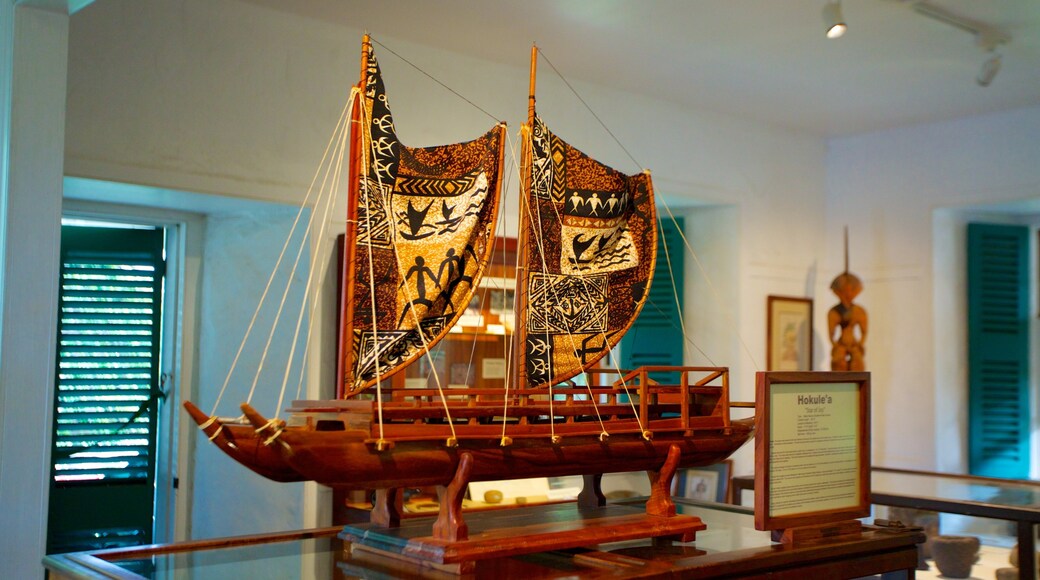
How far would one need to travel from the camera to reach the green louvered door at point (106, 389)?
4.69 meters

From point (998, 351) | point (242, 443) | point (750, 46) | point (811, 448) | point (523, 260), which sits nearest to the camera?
point (242, 443)

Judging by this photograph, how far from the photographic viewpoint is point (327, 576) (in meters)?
1.87

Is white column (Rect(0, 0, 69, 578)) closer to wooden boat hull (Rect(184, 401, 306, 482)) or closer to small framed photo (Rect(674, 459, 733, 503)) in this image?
wooden boat hull (Rect(184, 401, 306, 482))

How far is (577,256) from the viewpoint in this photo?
2.93 m

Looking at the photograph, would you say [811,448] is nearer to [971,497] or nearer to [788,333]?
[971,497]

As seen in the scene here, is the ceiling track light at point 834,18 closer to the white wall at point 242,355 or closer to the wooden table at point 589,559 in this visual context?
the white wall at point 242,355

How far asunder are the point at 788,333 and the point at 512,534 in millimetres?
5247

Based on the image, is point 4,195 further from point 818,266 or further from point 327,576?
point 818,266

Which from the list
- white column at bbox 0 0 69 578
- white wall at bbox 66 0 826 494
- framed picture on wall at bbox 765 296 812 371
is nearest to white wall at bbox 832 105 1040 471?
framed picture on wall at bbox 765 296 812 371

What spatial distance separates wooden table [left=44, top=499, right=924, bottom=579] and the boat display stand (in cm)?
3

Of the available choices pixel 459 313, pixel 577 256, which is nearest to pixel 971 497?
pixel 577 256

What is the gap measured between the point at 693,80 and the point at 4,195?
12.7 ft

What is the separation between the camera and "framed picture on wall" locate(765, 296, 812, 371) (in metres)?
6.85

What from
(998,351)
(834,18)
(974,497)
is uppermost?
(834,18)
